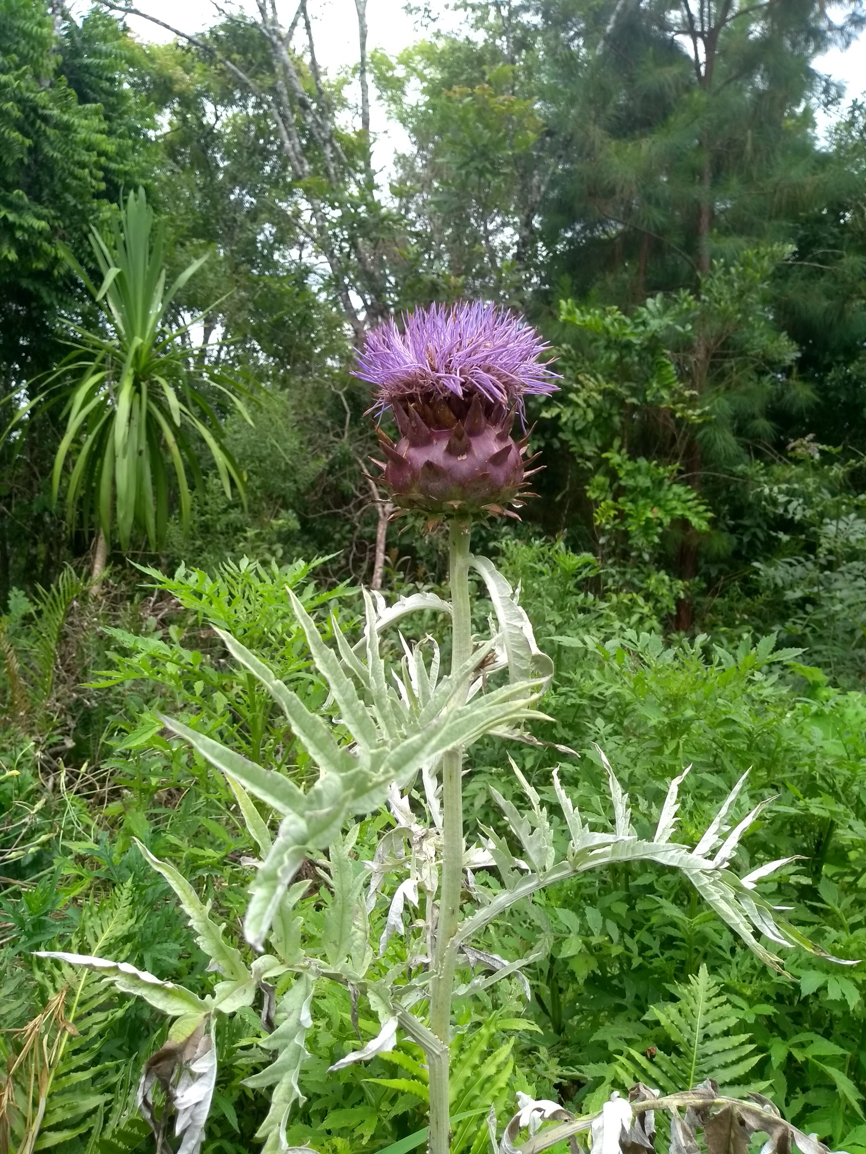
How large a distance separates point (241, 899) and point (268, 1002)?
43cm

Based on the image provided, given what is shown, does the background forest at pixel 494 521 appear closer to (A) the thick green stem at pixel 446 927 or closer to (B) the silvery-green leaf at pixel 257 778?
(A) the thick green stem at pixel 446 927

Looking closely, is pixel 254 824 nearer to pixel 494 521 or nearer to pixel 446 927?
pixel 446 927

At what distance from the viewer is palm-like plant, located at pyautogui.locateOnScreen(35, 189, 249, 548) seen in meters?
2.87

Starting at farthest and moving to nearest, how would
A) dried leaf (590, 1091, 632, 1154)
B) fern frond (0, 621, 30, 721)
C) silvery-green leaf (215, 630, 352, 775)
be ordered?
fern frond (0, 621, 30, 721) → dried leaf (590, 1091, 632, 1154) → silvery-green leaf (215, 630, 352, 775)

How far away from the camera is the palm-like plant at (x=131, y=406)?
2.87m

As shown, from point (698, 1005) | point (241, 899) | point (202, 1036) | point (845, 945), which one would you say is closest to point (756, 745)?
point (845, 945)

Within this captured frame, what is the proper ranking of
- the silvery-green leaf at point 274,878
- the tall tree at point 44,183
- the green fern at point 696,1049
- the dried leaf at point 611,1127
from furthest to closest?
1. the tall tree at point 44,183
2. the green fern at point 696,1049
3. the dried leaf at point 611,1127
4. the silvery-green leaf at point 274,878

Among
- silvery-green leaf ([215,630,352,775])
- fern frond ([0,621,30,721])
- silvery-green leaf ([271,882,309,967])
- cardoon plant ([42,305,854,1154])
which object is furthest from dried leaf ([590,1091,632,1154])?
fern frond ([0,621,30,721])

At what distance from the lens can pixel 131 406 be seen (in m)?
3.09

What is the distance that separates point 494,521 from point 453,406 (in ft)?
9.75

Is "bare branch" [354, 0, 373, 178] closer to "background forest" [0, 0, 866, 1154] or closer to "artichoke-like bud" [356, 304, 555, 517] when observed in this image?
"background forest" [0, 0, 866, 1154]

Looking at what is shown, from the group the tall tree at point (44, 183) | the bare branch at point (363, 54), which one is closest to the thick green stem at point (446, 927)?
the tall tree at point (44, 183)

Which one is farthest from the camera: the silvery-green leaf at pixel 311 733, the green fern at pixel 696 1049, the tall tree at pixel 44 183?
the tall tree at pixel 44 183

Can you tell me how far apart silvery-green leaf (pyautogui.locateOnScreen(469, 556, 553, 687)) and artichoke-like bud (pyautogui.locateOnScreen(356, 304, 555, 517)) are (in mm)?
102
